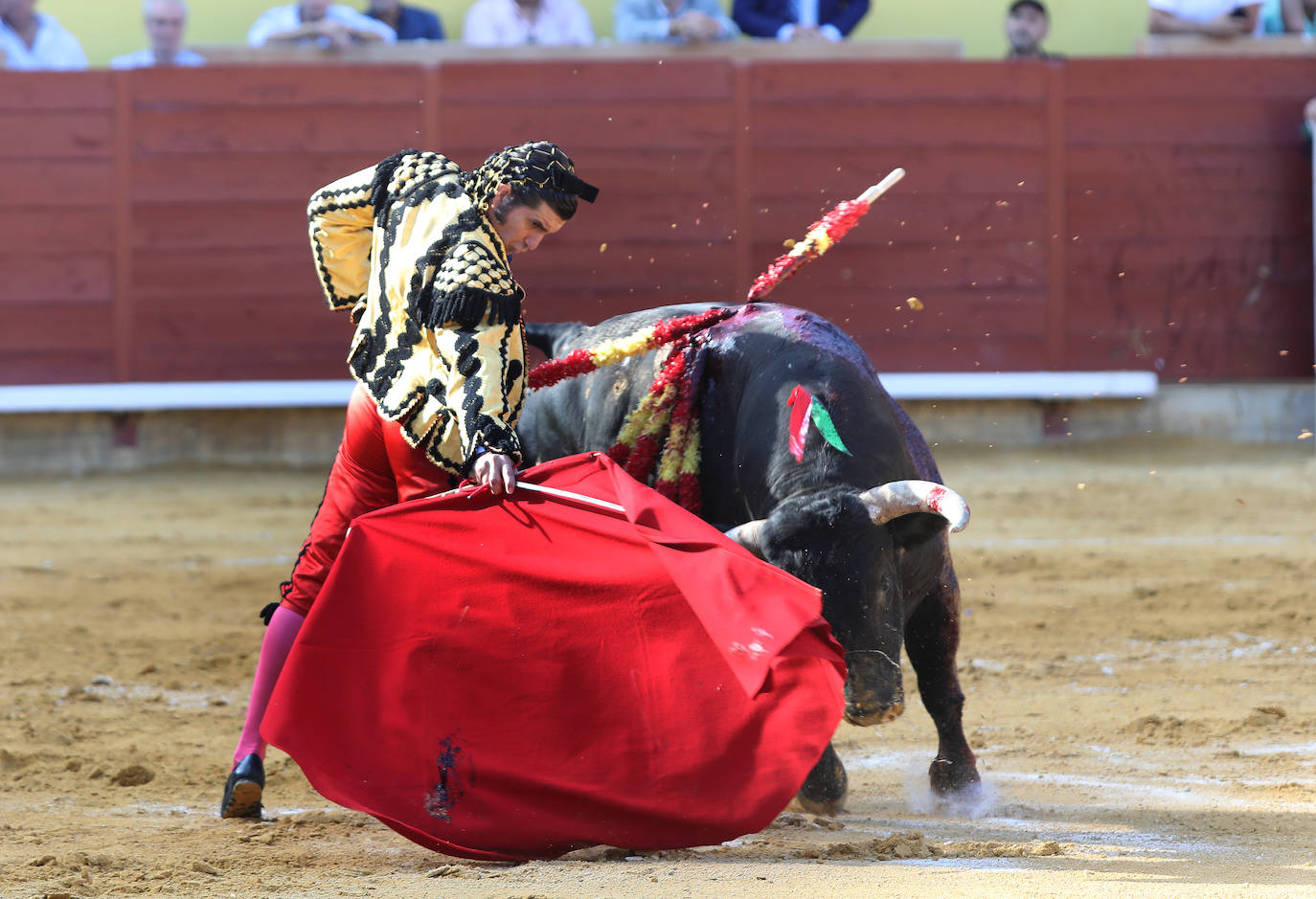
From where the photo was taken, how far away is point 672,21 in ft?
23.1

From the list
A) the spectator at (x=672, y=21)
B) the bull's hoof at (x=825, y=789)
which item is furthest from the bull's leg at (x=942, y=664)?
the spectator at (x=672, y=21)

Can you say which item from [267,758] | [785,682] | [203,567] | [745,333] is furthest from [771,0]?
[785,682]

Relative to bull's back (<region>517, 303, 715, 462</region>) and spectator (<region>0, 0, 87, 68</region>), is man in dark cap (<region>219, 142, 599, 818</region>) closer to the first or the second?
bull's back (<region>517, 303, 715, 462</region>)

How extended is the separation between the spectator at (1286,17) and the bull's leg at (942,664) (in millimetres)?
5540

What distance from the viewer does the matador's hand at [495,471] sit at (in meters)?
2.24

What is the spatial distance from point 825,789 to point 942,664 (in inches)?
15.5

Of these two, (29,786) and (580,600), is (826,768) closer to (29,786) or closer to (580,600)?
(580,600)

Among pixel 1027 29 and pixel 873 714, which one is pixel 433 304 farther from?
pixel 1027 29

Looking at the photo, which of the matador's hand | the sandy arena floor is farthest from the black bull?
the matador's hand

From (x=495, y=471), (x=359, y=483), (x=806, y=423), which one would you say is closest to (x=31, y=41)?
(x=359, y=483)

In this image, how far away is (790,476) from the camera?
8.67ft

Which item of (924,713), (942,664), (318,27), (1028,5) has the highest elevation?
(1028,5)

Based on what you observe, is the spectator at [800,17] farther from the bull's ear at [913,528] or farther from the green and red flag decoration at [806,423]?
the bull's ear at [913,528]

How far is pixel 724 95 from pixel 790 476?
4.69m
